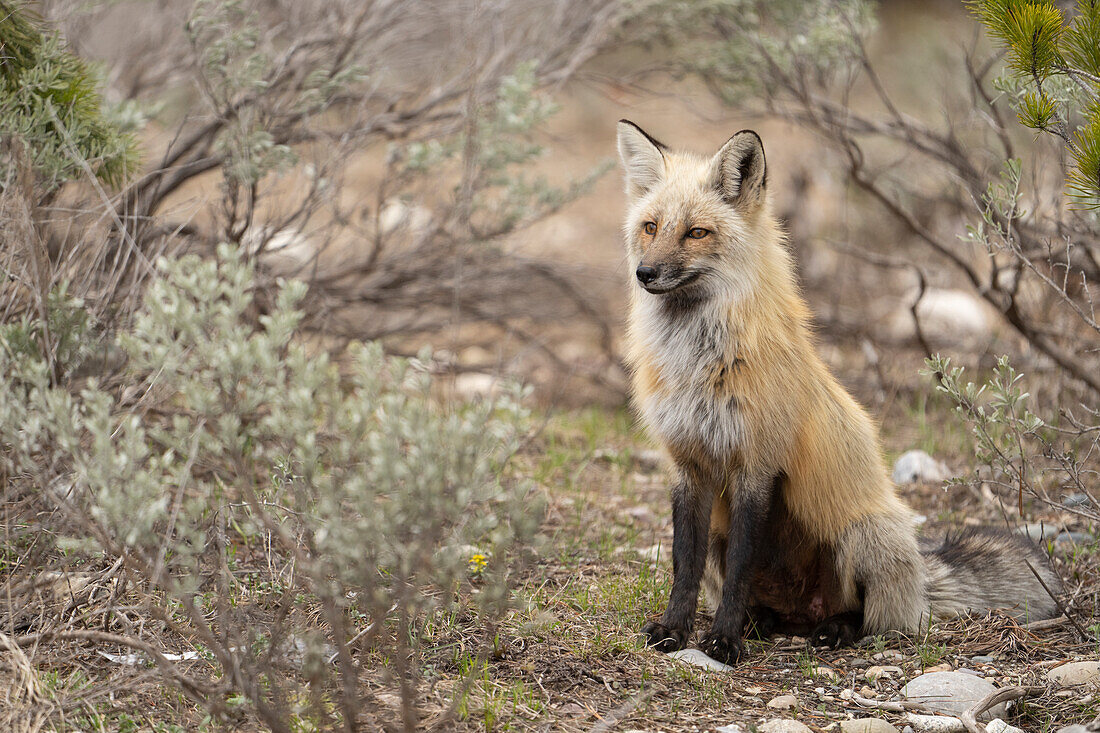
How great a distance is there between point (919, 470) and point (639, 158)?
3099mm

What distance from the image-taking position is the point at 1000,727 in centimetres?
318

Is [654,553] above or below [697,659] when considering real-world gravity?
below

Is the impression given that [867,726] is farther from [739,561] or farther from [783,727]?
[739,561]

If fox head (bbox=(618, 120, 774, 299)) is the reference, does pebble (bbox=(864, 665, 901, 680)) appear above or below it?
below

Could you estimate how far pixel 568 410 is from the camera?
763 cm

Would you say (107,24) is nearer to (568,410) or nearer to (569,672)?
(568,410)

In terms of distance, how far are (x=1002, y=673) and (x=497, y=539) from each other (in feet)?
7.80

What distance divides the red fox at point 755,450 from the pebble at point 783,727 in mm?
554

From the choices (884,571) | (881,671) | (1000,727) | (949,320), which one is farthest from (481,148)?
(949,320)

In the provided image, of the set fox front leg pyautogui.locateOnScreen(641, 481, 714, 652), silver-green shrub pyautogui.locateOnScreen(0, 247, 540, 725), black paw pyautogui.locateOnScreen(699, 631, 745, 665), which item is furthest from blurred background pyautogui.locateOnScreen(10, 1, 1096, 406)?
black paw pyautogui.locateOnScreen(699, 631, 745, 665)

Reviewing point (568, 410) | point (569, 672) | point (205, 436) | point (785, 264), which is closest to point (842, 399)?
point (785, 264)

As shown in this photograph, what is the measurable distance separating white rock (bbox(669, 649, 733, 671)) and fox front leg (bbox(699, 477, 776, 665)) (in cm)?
7

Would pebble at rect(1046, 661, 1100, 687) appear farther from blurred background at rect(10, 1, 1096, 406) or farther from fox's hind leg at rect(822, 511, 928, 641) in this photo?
blurred background at rect(10, 1, 1096, 406)

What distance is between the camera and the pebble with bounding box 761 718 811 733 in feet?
10.1
